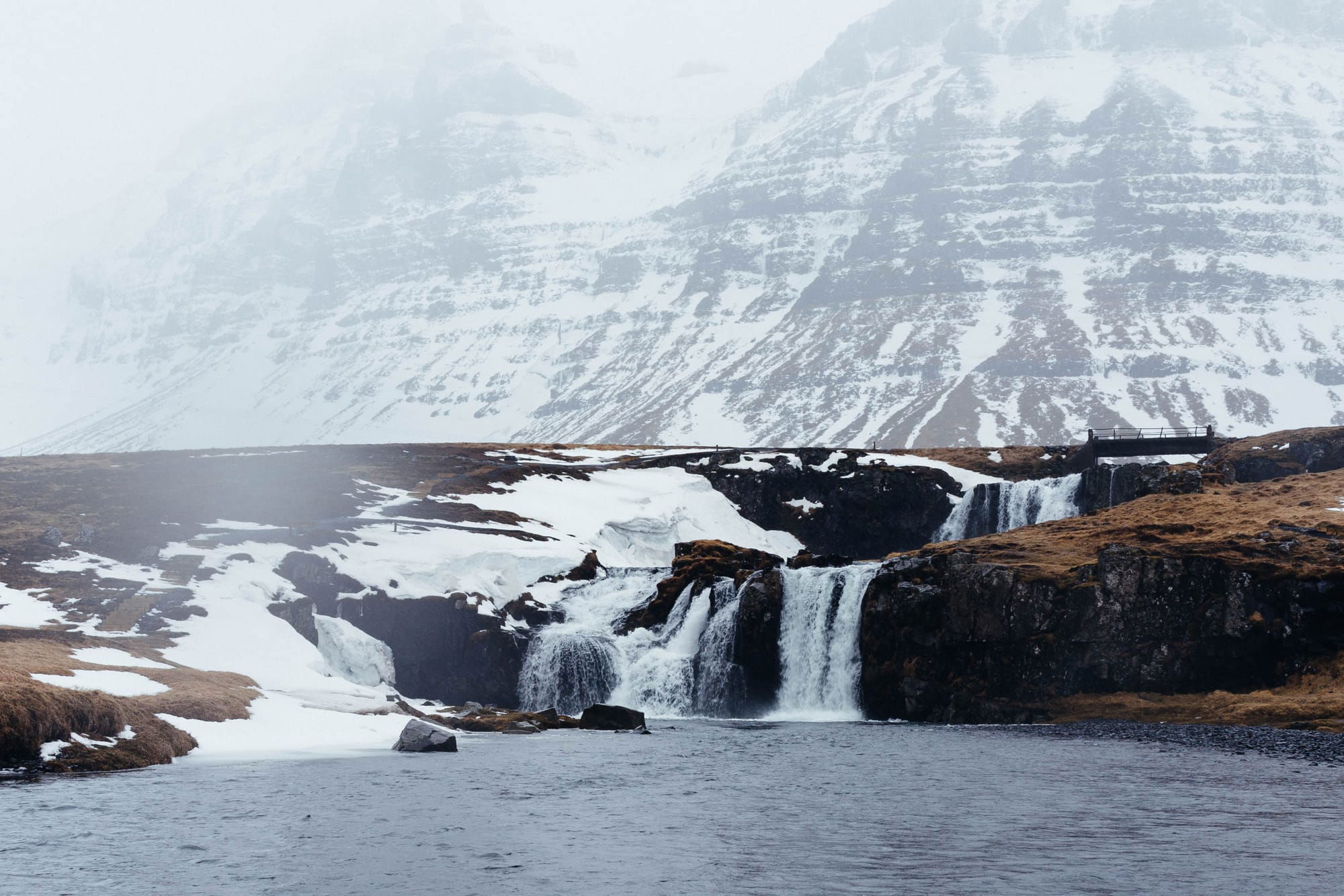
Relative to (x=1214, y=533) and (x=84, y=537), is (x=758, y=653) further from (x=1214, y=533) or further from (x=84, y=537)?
(x=84, y=537)

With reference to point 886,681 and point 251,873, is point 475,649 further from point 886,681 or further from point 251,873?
point 251,873

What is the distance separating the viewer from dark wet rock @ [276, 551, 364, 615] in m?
72.4

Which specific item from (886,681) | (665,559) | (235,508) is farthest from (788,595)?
(235,508)

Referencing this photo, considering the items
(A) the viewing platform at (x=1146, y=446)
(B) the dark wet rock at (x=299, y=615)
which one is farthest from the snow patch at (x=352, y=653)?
(A) the viewing platform at (x=1146, y=446)

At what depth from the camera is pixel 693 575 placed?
258 feet

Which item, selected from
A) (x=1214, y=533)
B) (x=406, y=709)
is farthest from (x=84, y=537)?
(x=1214, y=533)

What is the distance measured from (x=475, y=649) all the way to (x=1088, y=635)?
1338 inches

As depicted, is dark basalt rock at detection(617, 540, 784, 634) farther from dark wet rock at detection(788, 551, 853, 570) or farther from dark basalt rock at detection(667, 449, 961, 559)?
dark basalt rock at detection(667, 449, 961, 559)

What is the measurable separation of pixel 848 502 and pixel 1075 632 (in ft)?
184

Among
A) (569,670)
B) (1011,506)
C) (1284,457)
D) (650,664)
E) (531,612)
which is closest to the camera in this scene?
(650,664)

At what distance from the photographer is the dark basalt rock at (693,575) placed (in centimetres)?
7675

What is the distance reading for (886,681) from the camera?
6431 cm

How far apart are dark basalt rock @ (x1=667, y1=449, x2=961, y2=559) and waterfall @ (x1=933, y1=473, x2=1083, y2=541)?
206 inches

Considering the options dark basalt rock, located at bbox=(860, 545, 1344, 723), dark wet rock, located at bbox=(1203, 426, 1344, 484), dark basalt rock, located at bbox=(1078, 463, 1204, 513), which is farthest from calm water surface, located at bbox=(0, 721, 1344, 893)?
dark wet rock, located at bbox=(1203, 426, 1344, 484)
